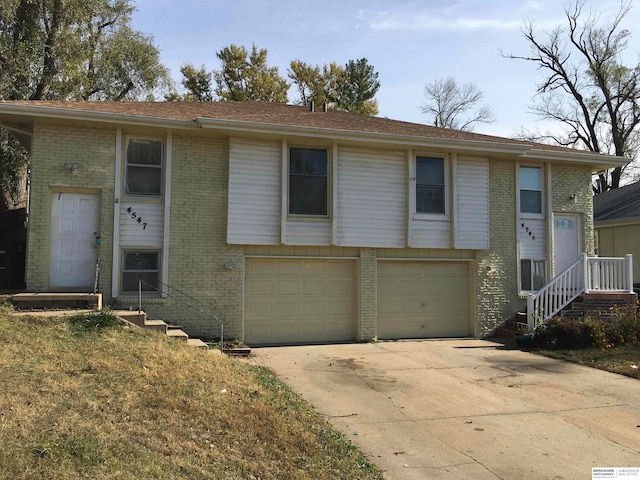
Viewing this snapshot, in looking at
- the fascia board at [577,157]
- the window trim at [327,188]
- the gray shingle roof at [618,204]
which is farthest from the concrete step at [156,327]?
the gray shingle roof at [618,204]

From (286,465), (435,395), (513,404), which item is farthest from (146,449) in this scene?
(513,404)

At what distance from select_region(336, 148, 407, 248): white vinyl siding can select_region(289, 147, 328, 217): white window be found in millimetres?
385

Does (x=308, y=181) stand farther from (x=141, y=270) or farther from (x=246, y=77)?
(x=246, y=77)

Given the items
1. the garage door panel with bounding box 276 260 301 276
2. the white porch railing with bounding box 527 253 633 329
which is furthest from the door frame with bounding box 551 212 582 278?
the garage door panel with bounding box 276 260 301 276

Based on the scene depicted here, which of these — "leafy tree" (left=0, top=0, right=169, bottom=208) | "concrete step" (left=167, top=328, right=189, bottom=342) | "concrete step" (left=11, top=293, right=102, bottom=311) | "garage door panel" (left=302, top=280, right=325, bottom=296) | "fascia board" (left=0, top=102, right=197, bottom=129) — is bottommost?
"concrete step" (left=167, top=328, right=189, bottom=342)

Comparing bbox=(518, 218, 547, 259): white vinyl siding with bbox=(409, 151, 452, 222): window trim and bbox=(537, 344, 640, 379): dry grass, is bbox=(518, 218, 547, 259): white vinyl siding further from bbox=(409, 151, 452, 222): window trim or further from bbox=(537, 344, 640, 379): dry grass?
bbox=(537, 344, 640, 379): dry grass

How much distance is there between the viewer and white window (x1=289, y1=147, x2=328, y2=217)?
11781 mm

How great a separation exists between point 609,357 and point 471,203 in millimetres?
4739

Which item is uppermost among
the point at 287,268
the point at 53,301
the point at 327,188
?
the point at 327,188

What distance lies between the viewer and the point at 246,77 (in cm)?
3112

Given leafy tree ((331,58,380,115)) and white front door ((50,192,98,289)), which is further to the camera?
leafy tree ((331,58,380,115))

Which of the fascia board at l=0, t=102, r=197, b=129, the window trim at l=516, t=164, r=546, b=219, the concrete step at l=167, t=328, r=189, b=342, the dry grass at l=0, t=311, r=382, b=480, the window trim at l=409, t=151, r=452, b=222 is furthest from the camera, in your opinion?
the window trim at l=516, t=164, r=546, b=219

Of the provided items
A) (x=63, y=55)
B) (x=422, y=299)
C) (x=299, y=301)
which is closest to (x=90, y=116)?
(x=299, y=301)

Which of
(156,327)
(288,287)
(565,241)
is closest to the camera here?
(156,327)
